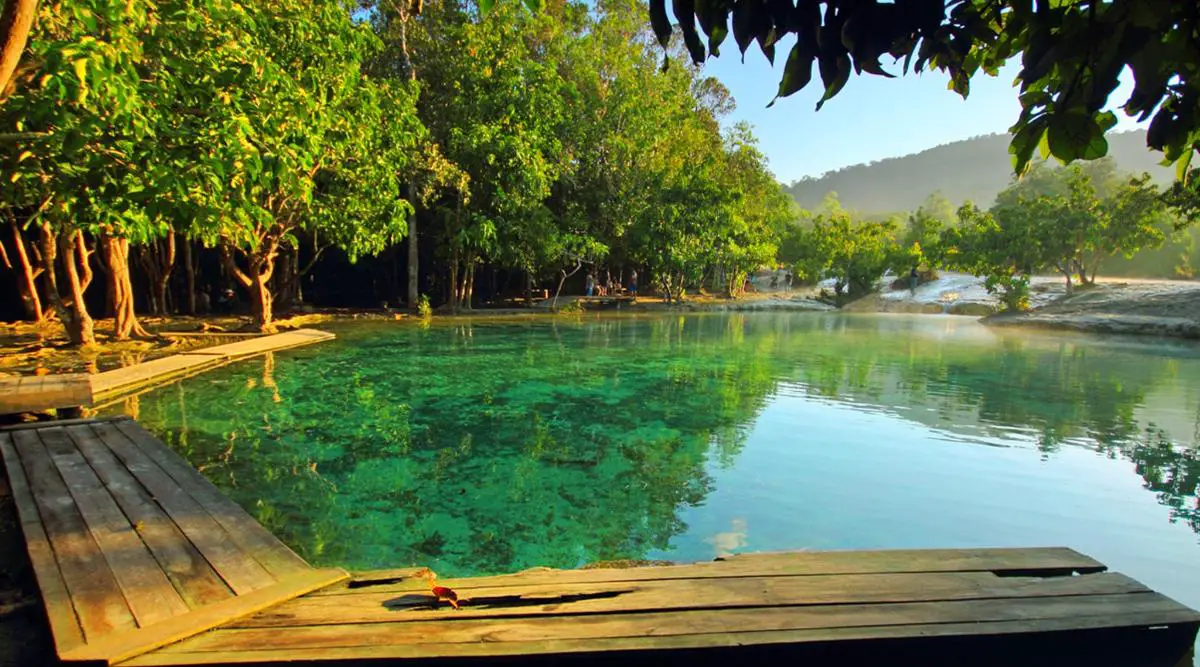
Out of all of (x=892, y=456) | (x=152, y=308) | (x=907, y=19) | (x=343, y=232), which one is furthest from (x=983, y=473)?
(x=152, y=308)

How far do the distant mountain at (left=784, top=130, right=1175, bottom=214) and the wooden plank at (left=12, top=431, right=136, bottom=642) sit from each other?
13750 centimetres

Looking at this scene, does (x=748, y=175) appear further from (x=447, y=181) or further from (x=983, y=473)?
(x=983, y=473)

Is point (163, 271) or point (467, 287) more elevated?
point (163, 271)

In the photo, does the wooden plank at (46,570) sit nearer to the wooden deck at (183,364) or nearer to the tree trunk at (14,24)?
the tree trunk at (14,24)

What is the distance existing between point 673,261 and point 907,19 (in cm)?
2558

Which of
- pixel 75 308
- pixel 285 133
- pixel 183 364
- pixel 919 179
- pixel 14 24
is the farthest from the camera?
pixel 919 179

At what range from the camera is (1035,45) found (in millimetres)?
1670

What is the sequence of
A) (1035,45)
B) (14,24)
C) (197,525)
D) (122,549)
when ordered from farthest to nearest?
(14,24) → (197,525) → (122,549) → (1035,45)

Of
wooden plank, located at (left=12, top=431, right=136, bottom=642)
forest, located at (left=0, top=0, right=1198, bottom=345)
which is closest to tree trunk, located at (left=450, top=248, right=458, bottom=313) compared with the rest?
forest, located at (left=0, top=0, right=1198, bottom=345)

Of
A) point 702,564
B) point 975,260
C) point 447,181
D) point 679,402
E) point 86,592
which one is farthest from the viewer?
point 975,260

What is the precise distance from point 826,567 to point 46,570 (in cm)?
355

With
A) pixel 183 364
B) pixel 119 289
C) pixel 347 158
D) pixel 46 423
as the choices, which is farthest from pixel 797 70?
pixel 347 158

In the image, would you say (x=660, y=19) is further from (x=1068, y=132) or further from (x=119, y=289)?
(x=119, y=289)

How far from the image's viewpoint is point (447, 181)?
2028 centimetres
